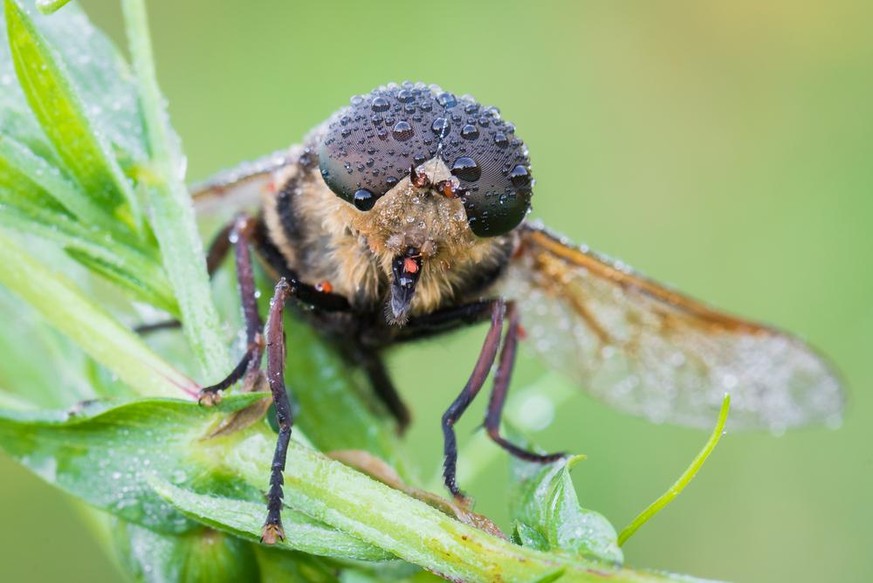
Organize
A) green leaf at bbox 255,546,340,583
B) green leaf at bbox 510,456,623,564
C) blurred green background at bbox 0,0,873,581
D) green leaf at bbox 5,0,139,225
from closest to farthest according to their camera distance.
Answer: green leaf at bbox 510,456,623,564 → green leaf at bbox 5,0,139,225 → green leaf at bbox 255,546,340,583 → blurred green background at bbox 0,0,873,581

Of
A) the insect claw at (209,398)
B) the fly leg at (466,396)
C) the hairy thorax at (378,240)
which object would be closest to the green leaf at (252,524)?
the insect claw at (209,398)

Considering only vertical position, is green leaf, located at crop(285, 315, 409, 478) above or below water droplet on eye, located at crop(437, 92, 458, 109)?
below

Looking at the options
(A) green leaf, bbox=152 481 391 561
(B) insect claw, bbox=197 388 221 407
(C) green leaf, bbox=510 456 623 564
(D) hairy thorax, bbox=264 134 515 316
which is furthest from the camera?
(D) hairy thorax, bbox=264 134 515 316

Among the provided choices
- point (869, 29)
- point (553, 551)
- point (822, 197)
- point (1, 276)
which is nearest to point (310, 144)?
point (1, 276)

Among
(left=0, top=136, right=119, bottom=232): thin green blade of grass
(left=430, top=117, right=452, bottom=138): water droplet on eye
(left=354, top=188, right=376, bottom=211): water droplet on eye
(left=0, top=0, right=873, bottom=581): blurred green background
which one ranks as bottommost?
(left=0, top=0, right=873, bottom=581): blurred green background

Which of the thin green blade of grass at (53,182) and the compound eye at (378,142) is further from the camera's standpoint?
the compound eye at (378,142)

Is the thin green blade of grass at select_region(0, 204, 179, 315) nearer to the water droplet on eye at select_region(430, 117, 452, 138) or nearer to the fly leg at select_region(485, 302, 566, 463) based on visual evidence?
the water droplet on eye at select_region(430, 117, 452, 138)

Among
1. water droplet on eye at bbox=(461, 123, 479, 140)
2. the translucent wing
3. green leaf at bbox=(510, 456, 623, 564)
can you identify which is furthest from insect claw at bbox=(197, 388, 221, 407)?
the translucent wing

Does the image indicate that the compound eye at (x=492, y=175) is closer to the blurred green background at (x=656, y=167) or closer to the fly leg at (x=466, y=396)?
the fly leg at (x=466, y=396)
